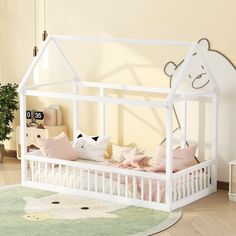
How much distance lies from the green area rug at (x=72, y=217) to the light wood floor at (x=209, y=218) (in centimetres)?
9

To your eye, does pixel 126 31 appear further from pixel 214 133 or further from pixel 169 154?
pixel 169 154

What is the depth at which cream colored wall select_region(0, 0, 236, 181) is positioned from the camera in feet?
19.3

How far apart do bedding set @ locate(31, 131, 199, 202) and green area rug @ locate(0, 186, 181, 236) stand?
6.2 inches

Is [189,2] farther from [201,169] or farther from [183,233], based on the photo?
[183,233]

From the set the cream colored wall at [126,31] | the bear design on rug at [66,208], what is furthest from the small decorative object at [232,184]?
the bear design on rug at [66,208]

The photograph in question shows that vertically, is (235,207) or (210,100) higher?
(210,100)

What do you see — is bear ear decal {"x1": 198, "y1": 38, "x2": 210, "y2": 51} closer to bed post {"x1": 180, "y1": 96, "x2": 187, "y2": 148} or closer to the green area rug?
bed post {"x1": 180, "y1": 96, "x2": 187, "y2": 148}

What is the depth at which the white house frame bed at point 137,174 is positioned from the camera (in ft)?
17.5

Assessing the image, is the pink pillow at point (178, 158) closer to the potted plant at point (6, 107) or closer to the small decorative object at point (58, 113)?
the small decorative object at point (58, 113)

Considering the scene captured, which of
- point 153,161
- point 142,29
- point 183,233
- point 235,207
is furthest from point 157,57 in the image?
point 183,233

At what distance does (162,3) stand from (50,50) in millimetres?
1305

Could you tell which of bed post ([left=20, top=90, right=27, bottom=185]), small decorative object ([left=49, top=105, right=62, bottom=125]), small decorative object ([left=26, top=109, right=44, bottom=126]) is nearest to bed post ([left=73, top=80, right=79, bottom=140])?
small decorative object ([left=49, top=105, right=62, bottom=125])

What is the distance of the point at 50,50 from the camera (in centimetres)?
689

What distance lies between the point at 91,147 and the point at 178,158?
855 mm
